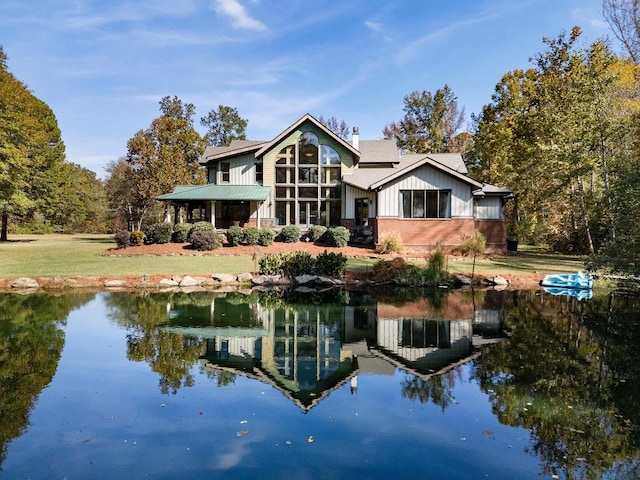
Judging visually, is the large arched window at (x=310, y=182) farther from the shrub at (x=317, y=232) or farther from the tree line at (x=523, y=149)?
the tree line at (x=523, y=149)

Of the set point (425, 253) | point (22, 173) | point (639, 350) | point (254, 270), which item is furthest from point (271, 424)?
point (22, 173)

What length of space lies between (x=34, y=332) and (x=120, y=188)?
126 feet

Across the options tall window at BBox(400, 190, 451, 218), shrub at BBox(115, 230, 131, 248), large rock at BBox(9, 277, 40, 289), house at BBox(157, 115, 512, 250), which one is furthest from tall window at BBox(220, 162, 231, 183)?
large rock at BBox(9, 277, 40, 289)

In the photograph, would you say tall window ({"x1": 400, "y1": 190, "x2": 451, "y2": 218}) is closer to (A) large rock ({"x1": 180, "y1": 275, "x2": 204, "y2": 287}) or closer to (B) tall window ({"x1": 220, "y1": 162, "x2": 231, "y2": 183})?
(A) large rock ({"x1": 180, "y1": 275, "x2": 204, "y2": 287})

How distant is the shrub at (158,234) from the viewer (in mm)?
25766

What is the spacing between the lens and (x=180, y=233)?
26469mm

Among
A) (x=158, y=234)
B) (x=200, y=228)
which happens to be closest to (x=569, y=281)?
(x=200, y=228)

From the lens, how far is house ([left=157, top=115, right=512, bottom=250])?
84.5 ft

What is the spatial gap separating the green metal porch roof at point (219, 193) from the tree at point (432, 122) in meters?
23.1

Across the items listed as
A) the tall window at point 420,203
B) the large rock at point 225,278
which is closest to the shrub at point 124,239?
the large rock at point 225,278

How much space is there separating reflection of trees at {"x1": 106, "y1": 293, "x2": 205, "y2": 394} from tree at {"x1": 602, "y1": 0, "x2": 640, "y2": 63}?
2592cm

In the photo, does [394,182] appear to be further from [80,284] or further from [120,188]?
[120,188]

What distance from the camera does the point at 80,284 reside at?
679 inches

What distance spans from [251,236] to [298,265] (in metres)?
8.16
